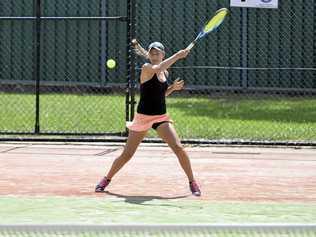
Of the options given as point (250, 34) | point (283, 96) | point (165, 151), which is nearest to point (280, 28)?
point (250, 34)

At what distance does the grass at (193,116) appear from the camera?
45.3ft

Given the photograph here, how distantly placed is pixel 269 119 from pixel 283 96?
6006 mm

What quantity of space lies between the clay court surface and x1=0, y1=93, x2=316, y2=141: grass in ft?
4.98

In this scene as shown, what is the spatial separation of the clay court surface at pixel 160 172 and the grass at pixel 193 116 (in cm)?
152

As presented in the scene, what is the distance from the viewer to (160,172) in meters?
9.61

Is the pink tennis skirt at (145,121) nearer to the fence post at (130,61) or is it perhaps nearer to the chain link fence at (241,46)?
the fence post at (130,61)

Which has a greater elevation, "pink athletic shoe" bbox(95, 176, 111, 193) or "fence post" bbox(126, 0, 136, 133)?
"fence post" bbox(126, 0, 136, 133)

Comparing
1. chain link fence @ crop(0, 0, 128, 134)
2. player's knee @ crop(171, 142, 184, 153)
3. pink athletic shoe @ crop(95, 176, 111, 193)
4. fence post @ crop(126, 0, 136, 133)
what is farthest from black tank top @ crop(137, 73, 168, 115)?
chain link fence @ crop(0, 0, 128, 134)

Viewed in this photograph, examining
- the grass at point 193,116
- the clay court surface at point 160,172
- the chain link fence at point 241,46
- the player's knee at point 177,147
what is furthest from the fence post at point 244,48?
the player's knee at point 177,147

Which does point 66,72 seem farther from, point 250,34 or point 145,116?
point 145,116

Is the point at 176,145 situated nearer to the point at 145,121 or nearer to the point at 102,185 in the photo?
the point at 145,121

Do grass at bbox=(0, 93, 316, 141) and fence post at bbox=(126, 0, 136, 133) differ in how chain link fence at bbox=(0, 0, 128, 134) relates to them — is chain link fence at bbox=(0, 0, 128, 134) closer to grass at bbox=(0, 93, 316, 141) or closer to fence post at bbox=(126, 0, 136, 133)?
A: grass at bbox=(0, 93, 316, 141)

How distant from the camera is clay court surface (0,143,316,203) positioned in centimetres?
815

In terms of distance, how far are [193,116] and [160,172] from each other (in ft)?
21.7
